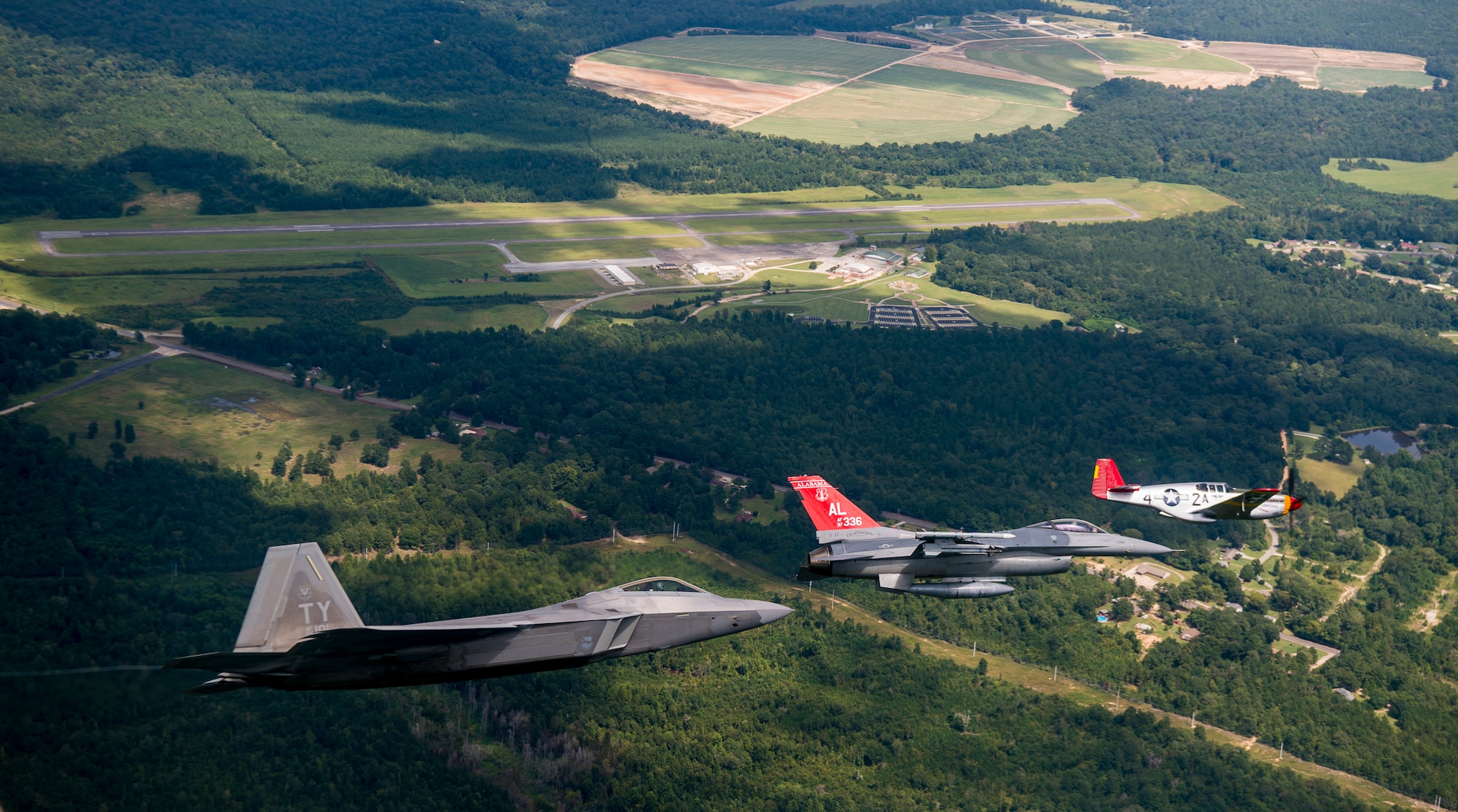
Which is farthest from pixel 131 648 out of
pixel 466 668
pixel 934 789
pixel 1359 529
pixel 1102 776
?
pixel 1359 529

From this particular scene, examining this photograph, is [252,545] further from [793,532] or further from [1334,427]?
[1334,427]

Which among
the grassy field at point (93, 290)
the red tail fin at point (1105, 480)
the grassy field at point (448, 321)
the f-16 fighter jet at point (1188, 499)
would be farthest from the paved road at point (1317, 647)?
the grassy field at point (93, 290)


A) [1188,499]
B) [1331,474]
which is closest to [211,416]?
[1188,499]

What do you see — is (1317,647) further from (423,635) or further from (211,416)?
(211,416)

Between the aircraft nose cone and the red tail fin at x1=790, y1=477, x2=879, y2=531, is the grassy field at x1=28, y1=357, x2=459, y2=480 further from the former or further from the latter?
the aircraft nose cone

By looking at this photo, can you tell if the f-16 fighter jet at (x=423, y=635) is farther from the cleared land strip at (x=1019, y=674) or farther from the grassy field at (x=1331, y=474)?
the grassy field at (x=1331, y=474)
